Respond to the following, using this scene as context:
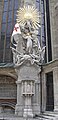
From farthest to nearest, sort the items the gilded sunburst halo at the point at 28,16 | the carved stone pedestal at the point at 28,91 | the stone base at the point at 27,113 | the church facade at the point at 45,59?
the gilded sunburst halo at the point at 28,16 → the church facade at the point at 45,59 → the carved stone pedestal at the point at 28,91 → the stone base at the point at 27,113

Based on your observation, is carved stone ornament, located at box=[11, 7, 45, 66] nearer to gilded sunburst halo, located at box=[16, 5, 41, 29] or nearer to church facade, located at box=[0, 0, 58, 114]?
gilded sunburst halo, located at box=[16, 5, 41, 29]

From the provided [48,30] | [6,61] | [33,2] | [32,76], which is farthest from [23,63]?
[33,2]

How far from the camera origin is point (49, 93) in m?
17.2

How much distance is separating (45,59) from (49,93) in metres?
4.00

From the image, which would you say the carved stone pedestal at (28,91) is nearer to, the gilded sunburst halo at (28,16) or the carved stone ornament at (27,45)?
the carved stone ornament at (27,45)

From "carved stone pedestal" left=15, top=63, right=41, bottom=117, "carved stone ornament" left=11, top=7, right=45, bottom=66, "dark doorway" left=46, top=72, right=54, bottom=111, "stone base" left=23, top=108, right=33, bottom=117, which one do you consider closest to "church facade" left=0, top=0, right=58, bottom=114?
"dark doorway" left=46, top=72, right=54, bottom=111

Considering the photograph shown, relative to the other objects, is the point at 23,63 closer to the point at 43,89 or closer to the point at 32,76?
the point at 32,76

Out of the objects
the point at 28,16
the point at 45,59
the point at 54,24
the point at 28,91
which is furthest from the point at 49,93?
the point at 54,24

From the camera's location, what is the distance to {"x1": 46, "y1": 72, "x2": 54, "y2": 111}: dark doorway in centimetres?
1688

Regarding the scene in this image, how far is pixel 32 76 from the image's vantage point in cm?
1627

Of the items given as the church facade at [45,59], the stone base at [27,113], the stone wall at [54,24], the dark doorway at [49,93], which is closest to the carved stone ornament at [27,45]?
the church facade at [45,59]

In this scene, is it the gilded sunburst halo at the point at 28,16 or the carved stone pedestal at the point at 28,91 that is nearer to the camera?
the carved stone pedestal at the point at 28,91

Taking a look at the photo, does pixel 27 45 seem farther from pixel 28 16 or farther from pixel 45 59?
pixel 45 59

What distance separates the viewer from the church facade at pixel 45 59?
1683 cm
